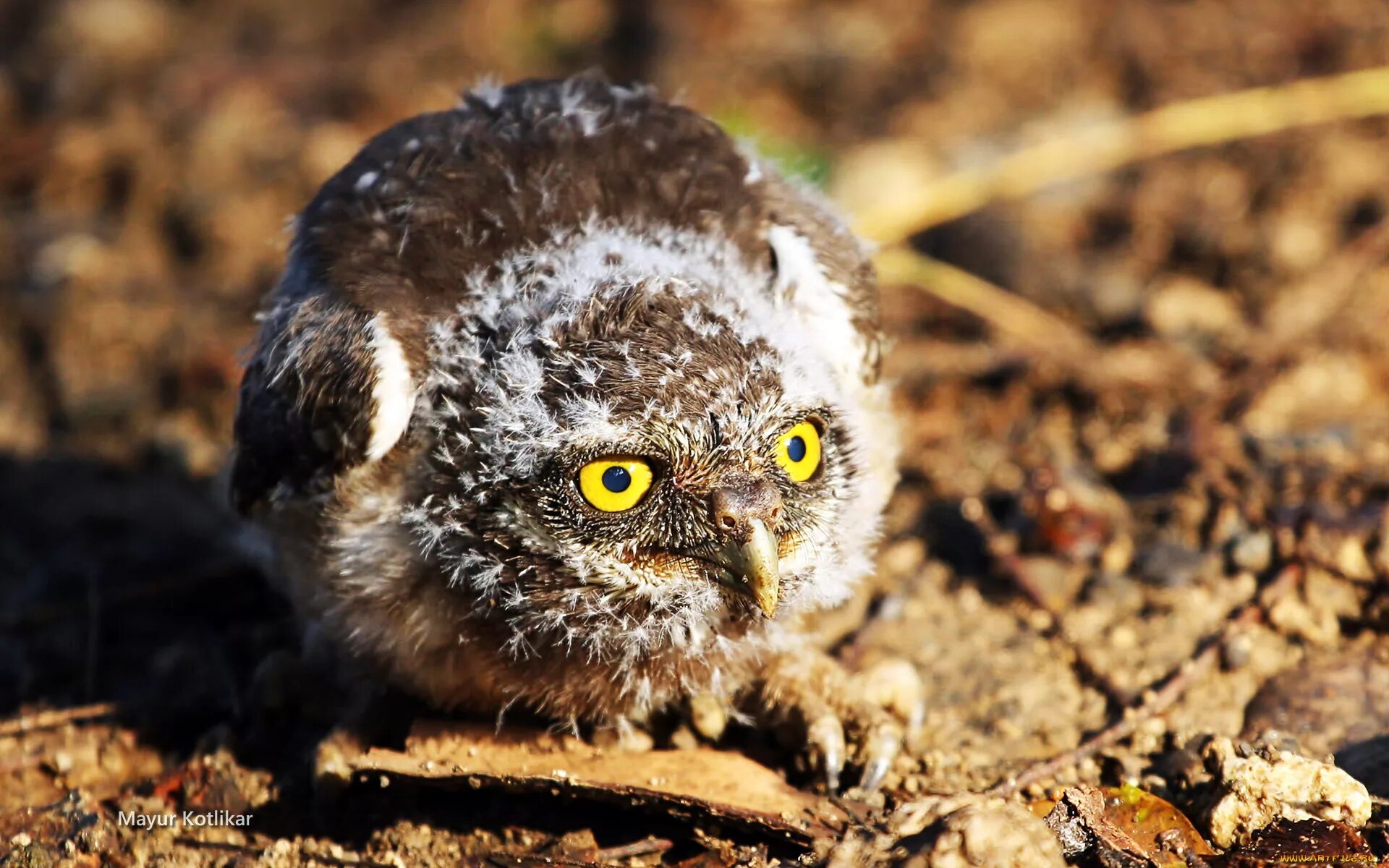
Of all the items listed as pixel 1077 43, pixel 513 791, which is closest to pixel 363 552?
pixel 513 791

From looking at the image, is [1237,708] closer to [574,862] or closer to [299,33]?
[574,862]

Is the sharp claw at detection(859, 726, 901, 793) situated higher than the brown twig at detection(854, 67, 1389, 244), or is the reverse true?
Answer: the brown twig at detection(854, 67, 1389, 244)

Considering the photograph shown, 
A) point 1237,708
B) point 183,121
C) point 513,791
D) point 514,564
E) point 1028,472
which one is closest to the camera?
point 514,564

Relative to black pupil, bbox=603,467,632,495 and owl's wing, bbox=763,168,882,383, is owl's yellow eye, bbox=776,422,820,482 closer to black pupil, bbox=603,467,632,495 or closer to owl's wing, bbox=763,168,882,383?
black pupil, bbox=603,467,632,495

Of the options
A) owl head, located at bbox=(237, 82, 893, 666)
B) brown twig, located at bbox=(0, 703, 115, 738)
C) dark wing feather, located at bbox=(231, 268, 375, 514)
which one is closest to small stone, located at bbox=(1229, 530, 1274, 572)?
owl head, located at bbox=(237, 82, 893, 666)

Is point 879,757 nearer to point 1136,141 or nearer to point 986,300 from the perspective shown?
point 986,300

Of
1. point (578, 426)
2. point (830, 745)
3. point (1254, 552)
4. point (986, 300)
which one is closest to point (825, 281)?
point (578, 426)
